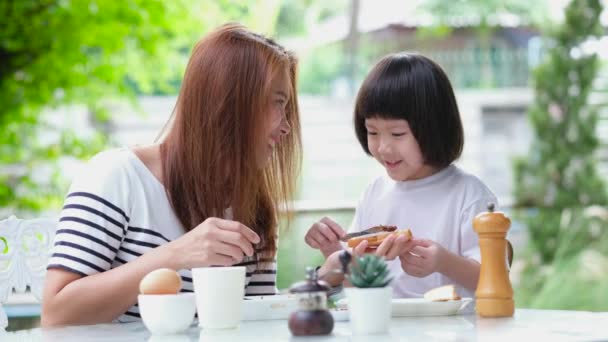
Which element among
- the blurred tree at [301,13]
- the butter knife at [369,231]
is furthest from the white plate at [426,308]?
the blurred tree at [301,13]

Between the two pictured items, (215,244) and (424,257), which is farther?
(424,257)

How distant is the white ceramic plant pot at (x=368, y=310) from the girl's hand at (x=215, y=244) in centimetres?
26

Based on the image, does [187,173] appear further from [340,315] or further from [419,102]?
[419,102]

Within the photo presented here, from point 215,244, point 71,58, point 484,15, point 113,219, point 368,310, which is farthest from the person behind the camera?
point 484,15

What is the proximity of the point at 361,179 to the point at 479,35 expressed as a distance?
341cm

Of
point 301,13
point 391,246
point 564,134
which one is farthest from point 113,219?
point 301,13

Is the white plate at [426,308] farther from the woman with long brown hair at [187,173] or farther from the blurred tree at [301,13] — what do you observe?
the blurred tree at [301,13]

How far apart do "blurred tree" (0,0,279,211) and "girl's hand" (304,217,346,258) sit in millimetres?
4231

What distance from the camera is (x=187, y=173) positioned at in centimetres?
183

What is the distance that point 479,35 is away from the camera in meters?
11.1

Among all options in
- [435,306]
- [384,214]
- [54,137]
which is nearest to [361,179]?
[54,137]

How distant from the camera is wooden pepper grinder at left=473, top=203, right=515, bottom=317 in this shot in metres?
1.57

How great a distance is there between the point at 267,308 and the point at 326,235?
0.42 meters

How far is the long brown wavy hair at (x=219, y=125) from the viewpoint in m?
1.80
